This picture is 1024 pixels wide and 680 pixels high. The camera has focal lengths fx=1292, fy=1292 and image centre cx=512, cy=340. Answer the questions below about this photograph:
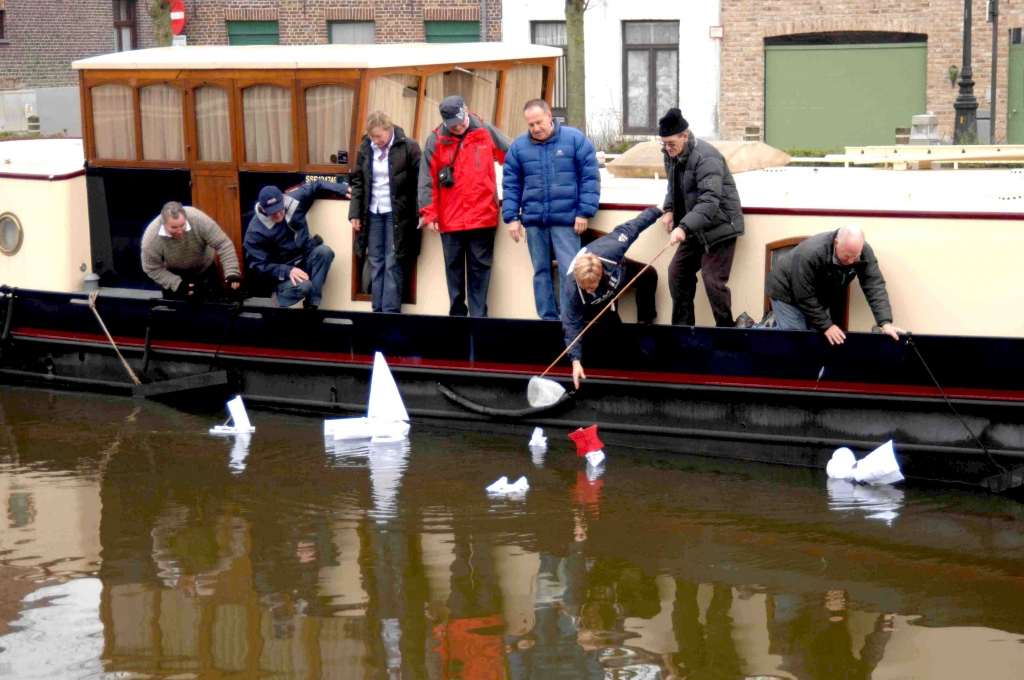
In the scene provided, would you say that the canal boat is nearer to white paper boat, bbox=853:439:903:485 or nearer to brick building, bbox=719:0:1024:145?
white paper boat, bbox=853:439:903:485

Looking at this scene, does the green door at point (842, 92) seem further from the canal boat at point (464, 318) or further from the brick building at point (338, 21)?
the canal boat at point (464, 318)

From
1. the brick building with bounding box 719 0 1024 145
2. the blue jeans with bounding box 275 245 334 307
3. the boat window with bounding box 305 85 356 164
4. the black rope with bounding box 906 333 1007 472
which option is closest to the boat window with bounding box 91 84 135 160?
the boat window with bounding box 305 85 356 164

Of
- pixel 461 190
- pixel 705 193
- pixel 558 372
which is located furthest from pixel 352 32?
pixel 705 193

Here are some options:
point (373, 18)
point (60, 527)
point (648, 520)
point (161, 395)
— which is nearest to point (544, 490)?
point (648, 520)

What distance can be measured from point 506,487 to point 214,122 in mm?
3675

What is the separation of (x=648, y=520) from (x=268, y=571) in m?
2.19

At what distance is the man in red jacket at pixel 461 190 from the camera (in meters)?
8.72

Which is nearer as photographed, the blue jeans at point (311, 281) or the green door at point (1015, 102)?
the blue jeans at point (311, 281)

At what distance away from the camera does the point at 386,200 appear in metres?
9.03

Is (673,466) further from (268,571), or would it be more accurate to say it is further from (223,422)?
(223,422)

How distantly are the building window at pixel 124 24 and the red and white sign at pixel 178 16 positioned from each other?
20.5 ft

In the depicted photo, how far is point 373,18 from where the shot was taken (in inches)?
988

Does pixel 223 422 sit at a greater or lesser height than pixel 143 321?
lesser

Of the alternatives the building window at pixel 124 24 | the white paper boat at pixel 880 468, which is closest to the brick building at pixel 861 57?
the white paper boat at pixel 880 468
